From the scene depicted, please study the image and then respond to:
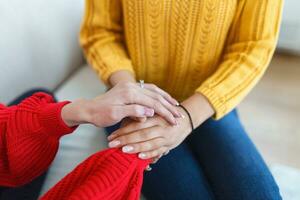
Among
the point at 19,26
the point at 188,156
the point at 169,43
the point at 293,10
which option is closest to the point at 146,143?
the point at 188,156

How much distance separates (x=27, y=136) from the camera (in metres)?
0.68

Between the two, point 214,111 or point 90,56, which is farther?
point 90,56

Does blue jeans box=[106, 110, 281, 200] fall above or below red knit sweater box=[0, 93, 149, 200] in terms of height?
below

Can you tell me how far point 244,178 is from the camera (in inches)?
29.5

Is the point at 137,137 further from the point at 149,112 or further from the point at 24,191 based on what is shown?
the point at 24,191

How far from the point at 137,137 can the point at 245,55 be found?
1.00 feet

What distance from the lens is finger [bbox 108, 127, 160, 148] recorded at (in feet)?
2.30

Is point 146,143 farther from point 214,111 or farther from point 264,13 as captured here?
point 264,13

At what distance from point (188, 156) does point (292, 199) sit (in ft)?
0.79

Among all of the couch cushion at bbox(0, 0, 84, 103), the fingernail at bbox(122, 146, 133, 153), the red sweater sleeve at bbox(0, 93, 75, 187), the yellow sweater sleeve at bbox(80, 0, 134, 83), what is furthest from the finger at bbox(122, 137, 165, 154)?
the couch cushion at bbox(0, 0, 84, 103)

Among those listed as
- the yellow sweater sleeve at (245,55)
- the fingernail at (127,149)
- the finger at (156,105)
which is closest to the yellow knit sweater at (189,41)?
the yellow sweater sleeve at (245,55)

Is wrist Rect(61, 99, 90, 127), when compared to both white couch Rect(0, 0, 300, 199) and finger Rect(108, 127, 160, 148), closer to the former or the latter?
finger Rect(108, 127, 160, 148)

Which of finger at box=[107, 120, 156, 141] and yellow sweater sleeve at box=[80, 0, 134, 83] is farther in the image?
yellow sweater sleeve at box=[80, 0, 134, 83]

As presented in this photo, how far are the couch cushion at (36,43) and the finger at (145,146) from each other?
453 millimetres
